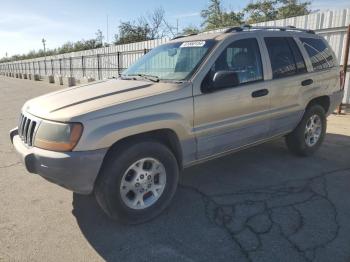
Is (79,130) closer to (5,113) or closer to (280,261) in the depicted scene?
(280,261)

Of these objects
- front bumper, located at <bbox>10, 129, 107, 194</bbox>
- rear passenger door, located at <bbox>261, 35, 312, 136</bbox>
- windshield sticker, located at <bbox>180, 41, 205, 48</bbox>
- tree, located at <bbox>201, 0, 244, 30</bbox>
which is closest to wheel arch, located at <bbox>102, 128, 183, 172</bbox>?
front bumper, located at <bbox>10, 129, 107, 194</bbox>

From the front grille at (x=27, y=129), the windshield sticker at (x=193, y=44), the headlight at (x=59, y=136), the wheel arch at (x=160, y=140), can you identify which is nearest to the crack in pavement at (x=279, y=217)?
the wheel arch at (x=160, y=140)

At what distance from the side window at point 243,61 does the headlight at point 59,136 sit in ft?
5.65

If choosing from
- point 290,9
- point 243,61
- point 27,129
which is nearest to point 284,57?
point 243,61

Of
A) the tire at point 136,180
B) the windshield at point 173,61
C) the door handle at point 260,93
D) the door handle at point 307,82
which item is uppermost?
the windshield at point 173,61

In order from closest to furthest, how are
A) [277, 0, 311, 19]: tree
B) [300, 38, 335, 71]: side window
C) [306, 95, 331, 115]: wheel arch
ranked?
1. [300, 38, 335, 71]: side window
2. [306, 95, 331, 115]: wheel arch
3. [277, 0, 311, 19]: tree

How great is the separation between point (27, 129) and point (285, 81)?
3300 mm

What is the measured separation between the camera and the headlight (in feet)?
9.12

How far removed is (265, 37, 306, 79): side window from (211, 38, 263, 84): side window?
272mm

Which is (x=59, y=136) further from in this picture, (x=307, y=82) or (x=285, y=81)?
(x=307, y=82)

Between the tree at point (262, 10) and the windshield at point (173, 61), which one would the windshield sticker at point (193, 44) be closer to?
the windshield at point (173, 61)

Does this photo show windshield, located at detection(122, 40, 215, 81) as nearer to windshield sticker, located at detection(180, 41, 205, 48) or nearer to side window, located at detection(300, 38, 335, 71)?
windshield sticker, located at detection(180, 41, 205, 48)

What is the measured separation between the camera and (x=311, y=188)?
158 inches

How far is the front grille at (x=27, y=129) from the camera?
10.3ft
